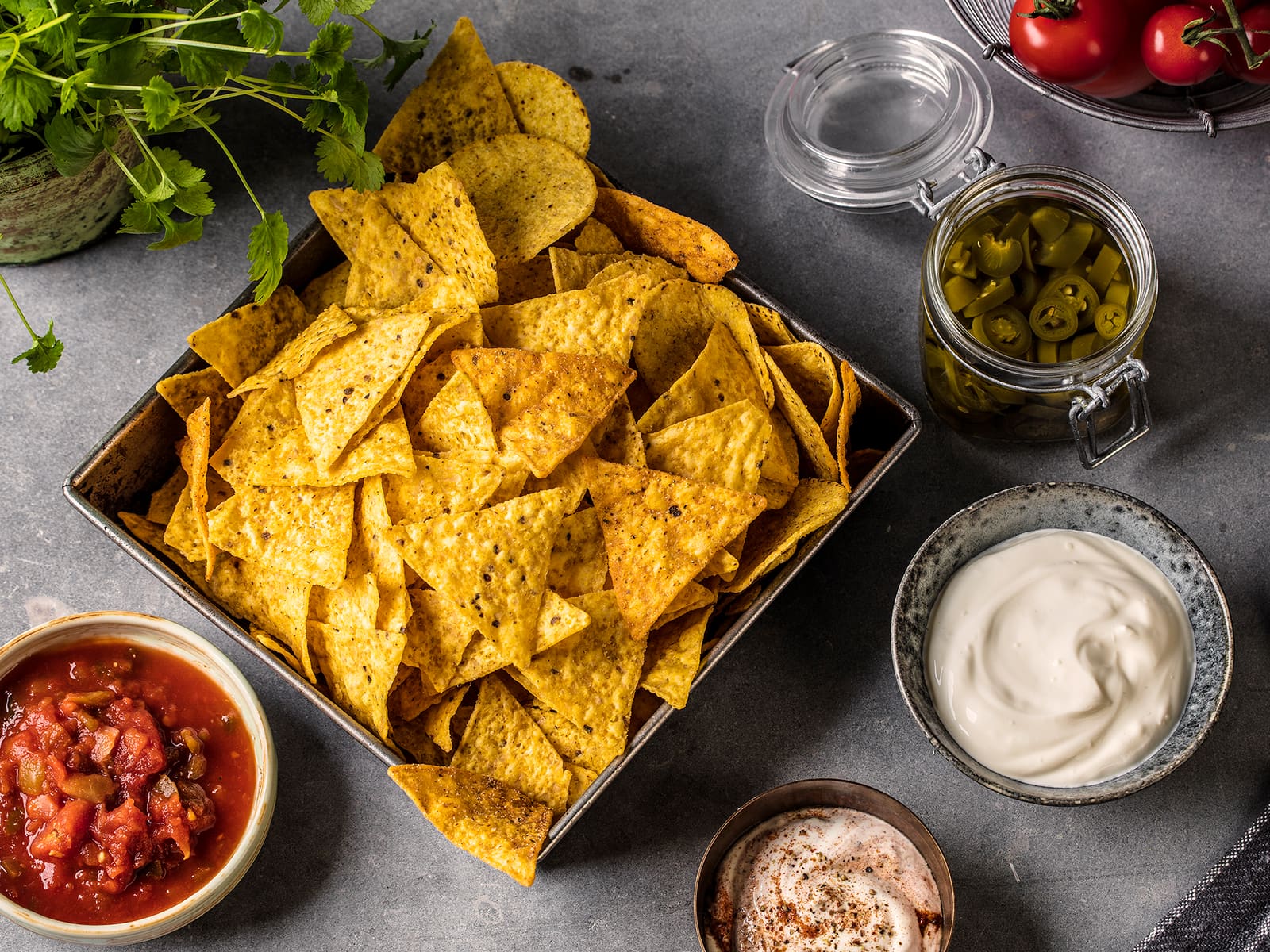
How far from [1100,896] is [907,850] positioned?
0.41 metres

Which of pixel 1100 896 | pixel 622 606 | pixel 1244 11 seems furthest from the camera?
pixel 1100 896

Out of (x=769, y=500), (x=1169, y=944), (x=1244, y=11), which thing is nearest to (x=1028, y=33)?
(x=1244, y=11)

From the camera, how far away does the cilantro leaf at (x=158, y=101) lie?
5.55ft

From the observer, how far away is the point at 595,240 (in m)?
2.14

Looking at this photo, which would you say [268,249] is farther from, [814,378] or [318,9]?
[814,378]

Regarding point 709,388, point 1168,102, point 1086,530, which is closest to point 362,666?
point 709,388

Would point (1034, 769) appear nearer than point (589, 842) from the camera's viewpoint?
Yes

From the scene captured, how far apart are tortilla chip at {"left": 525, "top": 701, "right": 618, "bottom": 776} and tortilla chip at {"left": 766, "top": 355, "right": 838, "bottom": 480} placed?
0.59m

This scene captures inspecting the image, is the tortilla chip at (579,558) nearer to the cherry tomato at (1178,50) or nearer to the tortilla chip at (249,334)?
the tortilla chip at (249,334)

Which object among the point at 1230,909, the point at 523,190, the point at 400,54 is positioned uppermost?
the point at 400,54

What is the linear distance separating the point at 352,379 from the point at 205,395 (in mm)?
299

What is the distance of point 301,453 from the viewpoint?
200cm

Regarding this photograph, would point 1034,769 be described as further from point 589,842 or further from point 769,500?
point 589,842

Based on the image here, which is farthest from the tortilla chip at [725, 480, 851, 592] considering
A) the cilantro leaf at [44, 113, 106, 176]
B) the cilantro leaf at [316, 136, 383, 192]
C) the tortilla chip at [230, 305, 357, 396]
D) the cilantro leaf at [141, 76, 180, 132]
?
the cilantro leaf at [44, 113, 106, 176]
